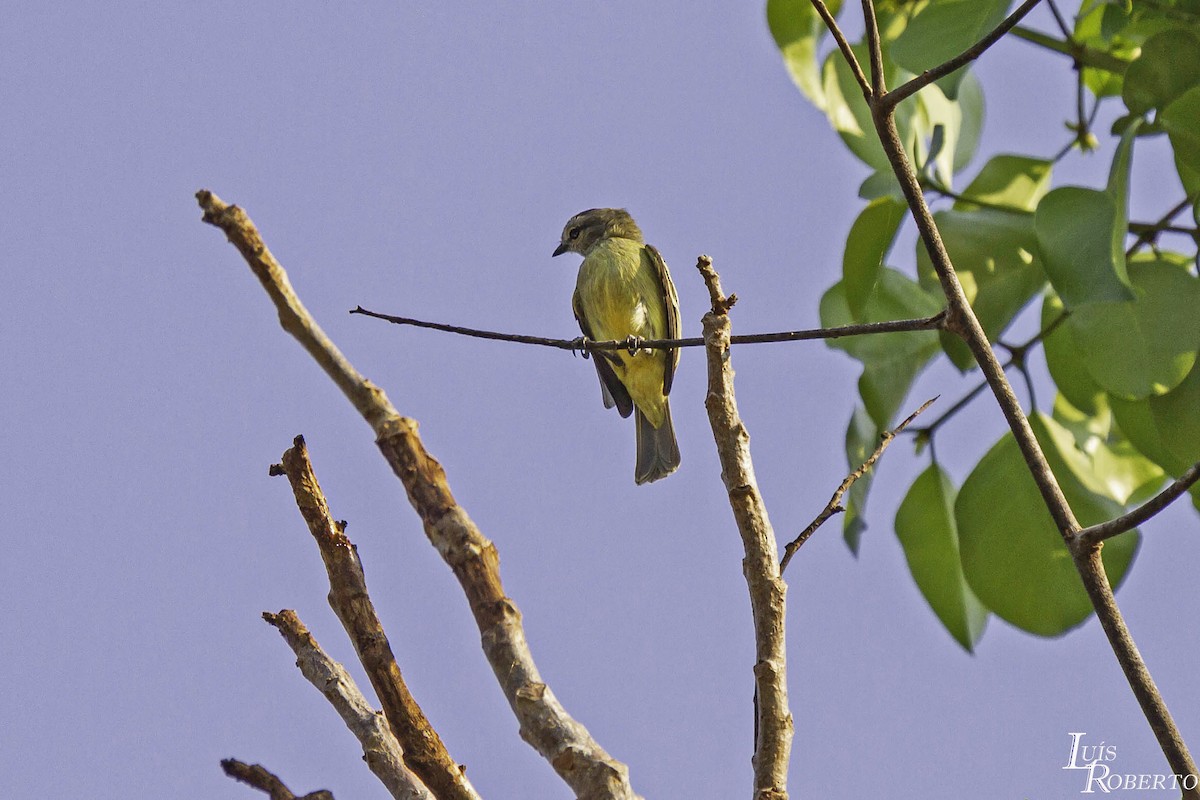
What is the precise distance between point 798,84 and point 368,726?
3116mm

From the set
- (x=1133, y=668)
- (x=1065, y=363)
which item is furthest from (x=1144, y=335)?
(x=1133, y=668)

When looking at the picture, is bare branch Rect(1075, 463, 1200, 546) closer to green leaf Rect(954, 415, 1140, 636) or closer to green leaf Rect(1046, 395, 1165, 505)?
green leaf Rect(954, 415, 1140, 636)

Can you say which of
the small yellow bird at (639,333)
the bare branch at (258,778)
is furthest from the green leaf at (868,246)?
the bare branch at (258,778)

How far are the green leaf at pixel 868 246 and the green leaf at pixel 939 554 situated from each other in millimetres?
874

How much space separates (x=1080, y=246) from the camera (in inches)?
135

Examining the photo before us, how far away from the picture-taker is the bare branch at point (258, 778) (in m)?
2.26

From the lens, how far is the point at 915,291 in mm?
4496

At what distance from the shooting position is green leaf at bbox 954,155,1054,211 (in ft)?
15.4

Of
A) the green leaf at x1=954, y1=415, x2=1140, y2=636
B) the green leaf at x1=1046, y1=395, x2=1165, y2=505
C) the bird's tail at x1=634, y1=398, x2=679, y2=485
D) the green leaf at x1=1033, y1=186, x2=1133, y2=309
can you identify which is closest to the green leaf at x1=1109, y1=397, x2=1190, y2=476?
the green leaf at x1=954, y1=415, x2=1140, y2=636

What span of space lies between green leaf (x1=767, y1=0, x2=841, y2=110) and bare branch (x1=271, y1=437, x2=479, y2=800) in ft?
9.73

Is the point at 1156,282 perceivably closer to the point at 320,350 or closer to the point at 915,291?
the point at 915,291

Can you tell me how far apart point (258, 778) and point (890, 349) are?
2844 millimetres

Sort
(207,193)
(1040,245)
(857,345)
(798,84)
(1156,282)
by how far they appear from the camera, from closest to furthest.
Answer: (207,193) → (1040,245) → (1156,282) → (857,345) → (798,84)

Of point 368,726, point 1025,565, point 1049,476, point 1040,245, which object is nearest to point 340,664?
point 368,726
